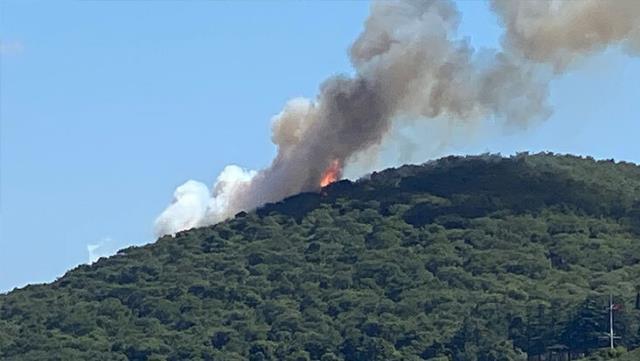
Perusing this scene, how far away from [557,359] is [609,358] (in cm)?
1857

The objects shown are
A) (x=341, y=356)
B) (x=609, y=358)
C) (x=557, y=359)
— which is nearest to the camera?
(x=609, y=358)

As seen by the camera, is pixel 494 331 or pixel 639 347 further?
pixel 494 331

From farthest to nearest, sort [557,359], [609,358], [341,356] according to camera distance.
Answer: [341,356] → [557,359] → [609,358]

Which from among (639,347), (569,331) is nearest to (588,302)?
(569,331)

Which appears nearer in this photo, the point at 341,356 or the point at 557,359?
the point at 557,359

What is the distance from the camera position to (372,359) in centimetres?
19462

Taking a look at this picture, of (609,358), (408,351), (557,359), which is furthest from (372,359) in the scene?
(609,358)

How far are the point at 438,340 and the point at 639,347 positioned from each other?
25.4 metres

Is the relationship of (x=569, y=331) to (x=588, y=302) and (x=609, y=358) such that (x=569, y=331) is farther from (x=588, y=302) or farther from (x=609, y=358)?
(x=609, y=358)

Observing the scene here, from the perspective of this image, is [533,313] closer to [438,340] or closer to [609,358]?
[438,340]

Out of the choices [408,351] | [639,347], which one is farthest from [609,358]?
[408,351]

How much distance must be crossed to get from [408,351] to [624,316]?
21253 mm

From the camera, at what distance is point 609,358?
169m

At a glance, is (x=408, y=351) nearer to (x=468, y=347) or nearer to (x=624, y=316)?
(x=468, y=347)
